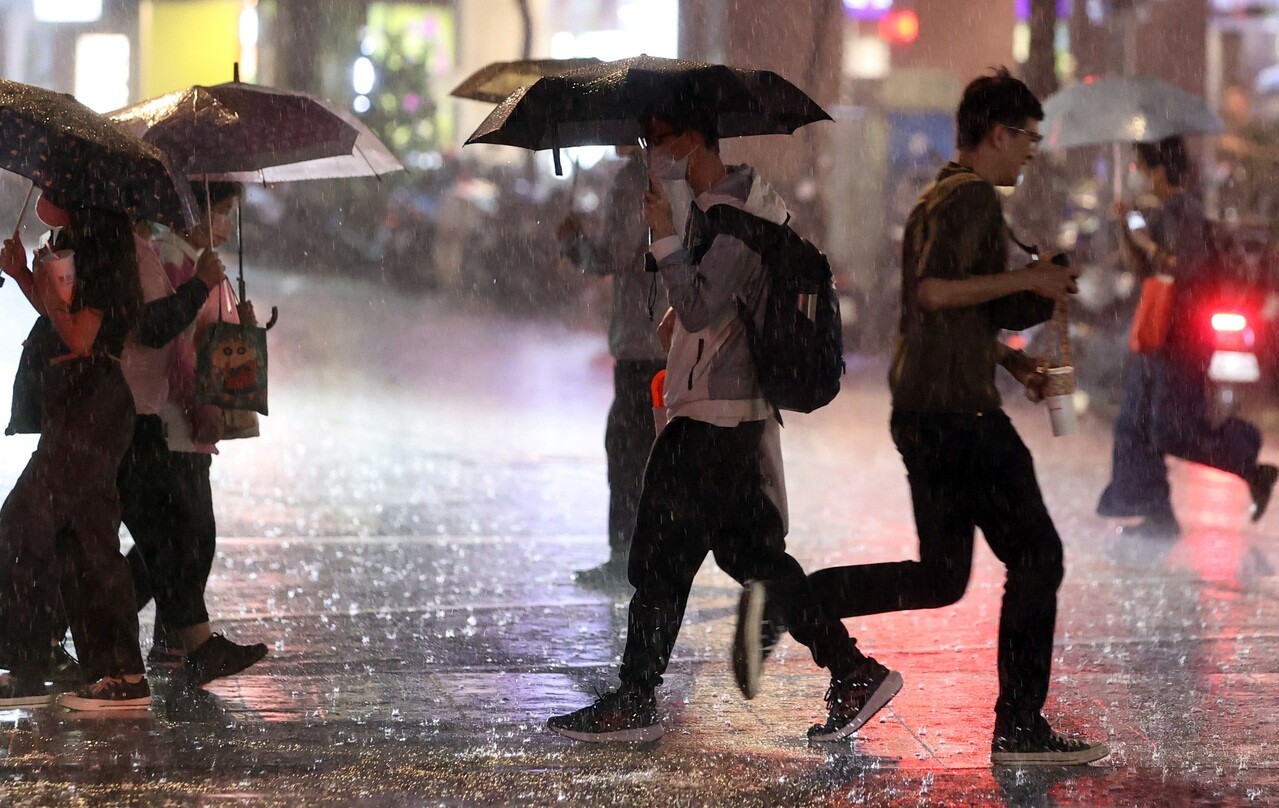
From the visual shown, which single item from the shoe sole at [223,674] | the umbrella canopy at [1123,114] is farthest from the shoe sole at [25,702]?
the umbrella canopy at [1123,114]

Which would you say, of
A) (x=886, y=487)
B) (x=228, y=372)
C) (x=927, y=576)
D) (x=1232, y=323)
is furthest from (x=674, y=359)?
(x=1232, y=323)

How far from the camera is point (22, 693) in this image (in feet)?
16.8

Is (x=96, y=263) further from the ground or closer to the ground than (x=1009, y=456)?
further from the ground

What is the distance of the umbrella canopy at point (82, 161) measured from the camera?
4.72 meters

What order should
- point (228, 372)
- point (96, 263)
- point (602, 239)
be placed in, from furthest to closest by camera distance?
1. point (602, 239)
2. point (228, 372)
3. point (96, 263)

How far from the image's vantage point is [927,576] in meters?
4.82

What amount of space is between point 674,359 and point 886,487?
5289 mm

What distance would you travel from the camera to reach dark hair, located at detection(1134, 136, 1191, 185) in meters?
8.49

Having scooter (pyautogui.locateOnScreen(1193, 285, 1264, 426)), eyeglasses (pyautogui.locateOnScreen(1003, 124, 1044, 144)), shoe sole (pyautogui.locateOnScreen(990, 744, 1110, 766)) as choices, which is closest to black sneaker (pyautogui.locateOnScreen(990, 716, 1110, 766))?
shoe sole (pyautogui.locateOnScreen(990, 744, 1110, 766))

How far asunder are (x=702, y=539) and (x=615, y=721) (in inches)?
22.0

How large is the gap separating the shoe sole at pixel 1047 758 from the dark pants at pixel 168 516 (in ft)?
8.20

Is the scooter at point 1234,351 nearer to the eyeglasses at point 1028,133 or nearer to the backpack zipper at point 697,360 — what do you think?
the eyeglasses at point 1028,133

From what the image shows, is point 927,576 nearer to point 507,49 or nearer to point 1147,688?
point 1147,688

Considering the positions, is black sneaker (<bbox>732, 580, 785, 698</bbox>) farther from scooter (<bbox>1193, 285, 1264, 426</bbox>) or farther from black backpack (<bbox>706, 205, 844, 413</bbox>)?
scooter (<bbox>1193, 285, 1264, 426</bbox>)
